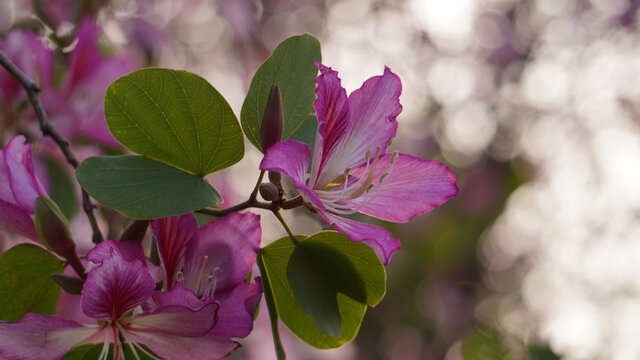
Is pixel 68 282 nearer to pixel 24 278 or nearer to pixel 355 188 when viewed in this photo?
pixel 24 278

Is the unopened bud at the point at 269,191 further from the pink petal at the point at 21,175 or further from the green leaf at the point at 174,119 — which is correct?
the pink petal at the point at 21,175

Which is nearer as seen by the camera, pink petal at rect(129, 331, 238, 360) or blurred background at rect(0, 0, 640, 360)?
pink petal at rect(129, 331, 238, 360)

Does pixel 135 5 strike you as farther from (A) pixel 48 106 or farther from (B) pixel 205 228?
(B) pixel 205 228

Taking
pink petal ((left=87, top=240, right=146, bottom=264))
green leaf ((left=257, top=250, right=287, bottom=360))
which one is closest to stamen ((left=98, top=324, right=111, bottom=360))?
pink petal ((left=87, top=240, right=146, bottom=264))

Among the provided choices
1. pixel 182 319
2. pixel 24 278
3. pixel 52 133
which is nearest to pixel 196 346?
pixel 182 319


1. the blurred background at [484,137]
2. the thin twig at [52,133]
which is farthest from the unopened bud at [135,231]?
the blurred background at [484,137]

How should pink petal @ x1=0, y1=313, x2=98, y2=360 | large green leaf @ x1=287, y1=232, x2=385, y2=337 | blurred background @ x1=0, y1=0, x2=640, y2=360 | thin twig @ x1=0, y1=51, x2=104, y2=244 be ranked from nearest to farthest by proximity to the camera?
pink petal @ x1=0, y1=313, x2=98, y2=360 < large green leaf @ x1=287, y1=232, x2=385, y2=337 < thin twig @ x1=0, y1=51, x2=104, y2=244 < blurred background @ x1=0, y1=0, x2=640, y2=360

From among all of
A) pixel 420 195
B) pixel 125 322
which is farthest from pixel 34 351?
pixel 420 195

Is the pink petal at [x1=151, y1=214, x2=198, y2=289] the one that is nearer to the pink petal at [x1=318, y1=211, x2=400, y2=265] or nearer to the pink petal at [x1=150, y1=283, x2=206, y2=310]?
the pink petal at [x1=150, y1=283, x2=206, y2=310]
